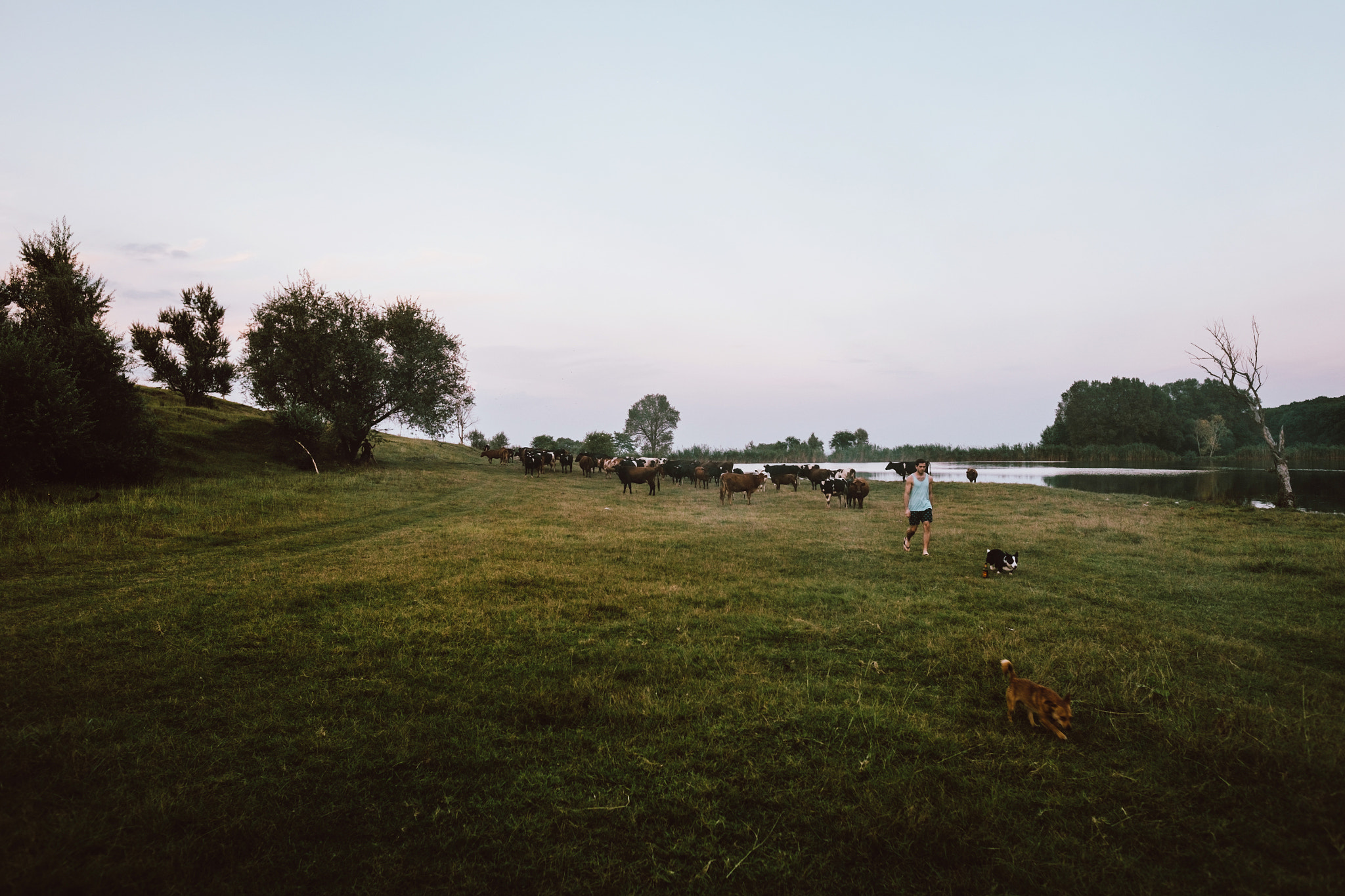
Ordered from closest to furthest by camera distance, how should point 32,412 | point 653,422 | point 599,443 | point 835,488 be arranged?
point 32,412 → point 835,488 → point 599,443 → point 653,422

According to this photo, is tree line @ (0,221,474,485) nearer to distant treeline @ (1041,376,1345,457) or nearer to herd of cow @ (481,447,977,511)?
herd of cow @ (481,447,977,511)

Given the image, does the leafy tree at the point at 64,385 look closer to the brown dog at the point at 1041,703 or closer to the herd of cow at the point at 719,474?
the herd of cow at the point at 719,474

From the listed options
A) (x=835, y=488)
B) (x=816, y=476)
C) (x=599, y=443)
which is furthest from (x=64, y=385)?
(x=599, y=443)

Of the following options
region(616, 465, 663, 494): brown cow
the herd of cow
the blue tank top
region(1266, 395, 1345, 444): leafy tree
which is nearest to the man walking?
the blue tank top

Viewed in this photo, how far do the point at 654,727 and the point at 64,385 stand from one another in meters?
24.1

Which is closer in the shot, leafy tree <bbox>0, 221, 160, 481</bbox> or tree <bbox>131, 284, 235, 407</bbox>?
leafy tree <bbox>0, 221, 160, 481</bbox>

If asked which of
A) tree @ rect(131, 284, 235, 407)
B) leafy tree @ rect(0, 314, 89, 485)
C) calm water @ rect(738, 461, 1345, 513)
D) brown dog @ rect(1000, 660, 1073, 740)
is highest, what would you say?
tree @ rect(131, 284, 235, 407)

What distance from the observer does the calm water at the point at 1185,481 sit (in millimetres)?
32250

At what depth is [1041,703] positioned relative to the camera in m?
5.27

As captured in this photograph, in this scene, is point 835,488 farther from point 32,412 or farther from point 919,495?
point 32,412

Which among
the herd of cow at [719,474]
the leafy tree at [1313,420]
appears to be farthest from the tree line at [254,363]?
the leafy tree at [1313,420]

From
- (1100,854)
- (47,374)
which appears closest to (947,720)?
(1100,854)

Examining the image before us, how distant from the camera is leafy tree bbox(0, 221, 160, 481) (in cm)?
1691

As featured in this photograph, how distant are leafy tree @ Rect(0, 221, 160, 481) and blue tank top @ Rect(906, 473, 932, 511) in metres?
25.6
